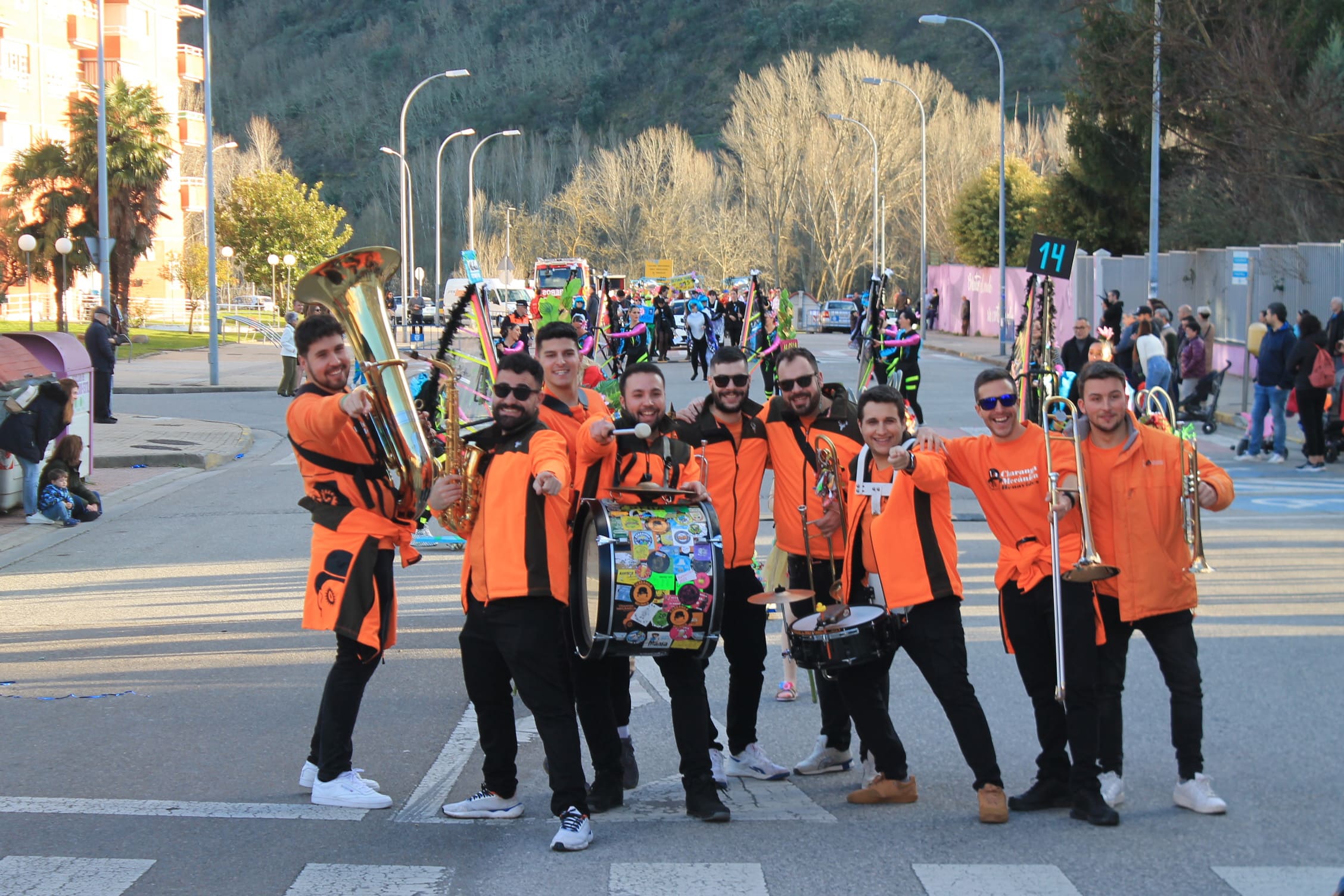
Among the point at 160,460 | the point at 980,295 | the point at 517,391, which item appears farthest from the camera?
the point at 980,295

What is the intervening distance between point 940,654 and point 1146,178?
114 ft

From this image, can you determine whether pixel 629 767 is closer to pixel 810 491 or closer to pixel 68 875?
pixel 810 491

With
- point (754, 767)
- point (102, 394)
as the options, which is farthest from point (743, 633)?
point (102, 394)

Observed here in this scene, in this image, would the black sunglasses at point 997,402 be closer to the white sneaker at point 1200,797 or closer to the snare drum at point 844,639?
the snare drum at point 844,639

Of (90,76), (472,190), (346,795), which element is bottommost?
(346,795)

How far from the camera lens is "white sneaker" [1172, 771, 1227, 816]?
5559 mm

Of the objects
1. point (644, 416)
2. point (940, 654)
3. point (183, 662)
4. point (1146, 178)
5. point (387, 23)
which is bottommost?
point (183, 662)

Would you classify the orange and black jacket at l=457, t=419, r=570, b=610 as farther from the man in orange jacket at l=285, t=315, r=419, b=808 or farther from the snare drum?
the snare drum

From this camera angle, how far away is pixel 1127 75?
27.5 meters

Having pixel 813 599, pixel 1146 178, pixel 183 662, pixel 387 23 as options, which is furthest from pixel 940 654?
pixel 387 23

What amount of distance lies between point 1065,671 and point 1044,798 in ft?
1.81

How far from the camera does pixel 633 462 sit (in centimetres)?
561

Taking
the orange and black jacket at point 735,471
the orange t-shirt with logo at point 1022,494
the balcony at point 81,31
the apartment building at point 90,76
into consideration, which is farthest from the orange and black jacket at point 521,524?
the balcony at point 81,31

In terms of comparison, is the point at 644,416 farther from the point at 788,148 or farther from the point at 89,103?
the point at 788,148
